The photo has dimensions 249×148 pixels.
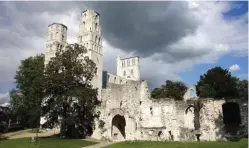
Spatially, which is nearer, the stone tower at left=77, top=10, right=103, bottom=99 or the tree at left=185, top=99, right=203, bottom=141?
the tree at left=185, top=99, right=203, bottom=141

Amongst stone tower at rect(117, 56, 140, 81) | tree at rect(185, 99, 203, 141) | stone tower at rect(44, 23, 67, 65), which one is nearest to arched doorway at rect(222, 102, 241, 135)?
tree at rect(185, 99, 203, 141)

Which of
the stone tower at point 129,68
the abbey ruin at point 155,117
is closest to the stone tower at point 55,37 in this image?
the abbey ruin at point 155,117

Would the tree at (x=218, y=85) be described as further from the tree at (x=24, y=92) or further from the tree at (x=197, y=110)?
the tree at (x=24, y=92)

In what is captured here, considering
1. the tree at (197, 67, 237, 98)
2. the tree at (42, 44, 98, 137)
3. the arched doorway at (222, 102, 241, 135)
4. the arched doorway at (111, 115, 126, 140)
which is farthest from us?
the tree at (197, 67, 237, 98)

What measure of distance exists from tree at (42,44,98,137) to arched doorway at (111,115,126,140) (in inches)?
112

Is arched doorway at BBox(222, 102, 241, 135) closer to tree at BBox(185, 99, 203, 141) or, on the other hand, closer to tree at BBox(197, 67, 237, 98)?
tree at BBox(185, 99, 203, 141)

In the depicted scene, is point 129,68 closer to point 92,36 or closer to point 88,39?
point 92,36

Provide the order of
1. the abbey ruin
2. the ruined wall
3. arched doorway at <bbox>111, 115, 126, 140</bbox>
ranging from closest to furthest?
the abbey ruin → the ruined wall → arched doorway at <bbox>111, 115, 126, 140</bbox>

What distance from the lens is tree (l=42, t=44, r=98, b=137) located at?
28.9 m

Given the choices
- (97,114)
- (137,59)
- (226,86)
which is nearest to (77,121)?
(97,114)

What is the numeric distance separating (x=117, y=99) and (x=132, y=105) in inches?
Result: 97.5

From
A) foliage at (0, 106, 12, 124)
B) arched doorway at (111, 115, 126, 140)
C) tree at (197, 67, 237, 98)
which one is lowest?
arched doorway at (111, 115, 126, 140)

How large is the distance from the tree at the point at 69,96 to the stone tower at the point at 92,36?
104 feet

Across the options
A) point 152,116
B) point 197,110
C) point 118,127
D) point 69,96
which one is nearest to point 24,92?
point 69,96
